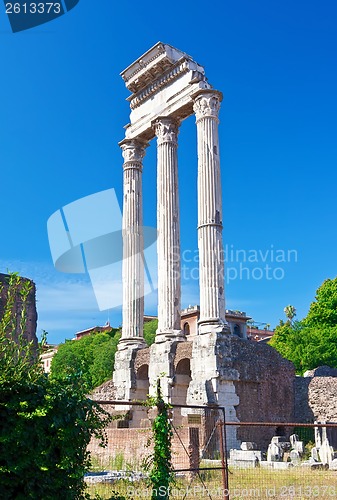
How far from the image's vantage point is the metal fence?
10539mm

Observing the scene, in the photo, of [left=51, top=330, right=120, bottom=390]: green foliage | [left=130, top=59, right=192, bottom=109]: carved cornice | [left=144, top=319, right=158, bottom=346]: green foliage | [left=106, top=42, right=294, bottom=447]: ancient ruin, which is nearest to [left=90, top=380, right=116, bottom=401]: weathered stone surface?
Result: [left=106, top=42, right=294, bottom=447]: ancient ruin

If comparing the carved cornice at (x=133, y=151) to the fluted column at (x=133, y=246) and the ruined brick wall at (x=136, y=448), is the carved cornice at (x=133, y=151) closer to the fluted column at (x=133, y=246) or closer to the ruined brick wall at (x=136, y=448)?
the fluted column at (x=133, y=246)

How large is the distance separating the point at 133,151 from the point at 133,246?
473cm

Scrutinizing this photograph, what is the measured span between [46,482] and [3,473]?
0.50 meters

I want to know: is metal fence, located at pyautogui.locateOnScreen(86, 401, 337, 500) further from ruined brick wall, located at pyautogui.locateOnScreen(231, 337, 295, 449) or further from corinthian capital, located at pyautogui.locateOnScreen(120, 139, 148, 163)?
corinthian capital, located at pyautogui.locateOnScreen(120, 139, 148, 163)

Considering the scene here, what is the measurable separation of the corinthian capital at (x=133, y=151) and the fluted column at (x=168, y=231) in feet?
7.37

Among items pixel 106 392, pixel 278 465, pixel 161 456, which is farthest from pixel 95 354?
pixel 161 456

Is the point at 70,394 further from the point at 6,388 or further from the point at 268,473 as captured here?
the point at 268,473

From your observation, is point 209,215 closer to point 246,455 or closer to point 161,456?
point 246,455

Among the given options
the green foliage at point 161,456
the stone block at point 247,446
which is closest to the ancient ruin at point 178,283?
the stone block at point 247,446

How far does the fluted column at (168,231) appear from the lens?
23969 millimetres

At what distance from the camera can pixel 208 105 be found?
24094 mm

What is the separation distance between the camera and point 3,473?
6.61 metres

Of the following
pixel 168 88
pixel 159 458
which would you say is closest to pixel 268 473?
pixel 159 458
